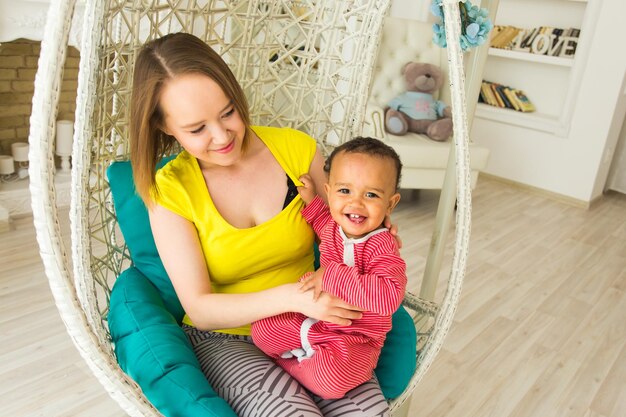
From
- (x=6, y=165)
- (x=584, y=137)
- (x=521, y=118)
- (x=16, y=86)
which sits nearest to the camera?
(x=6, y=165)

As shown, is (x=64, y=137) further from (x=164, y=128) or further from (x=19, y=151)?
(x=164, y=128)

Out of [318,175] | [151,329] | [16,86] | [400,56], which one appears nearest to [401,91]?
[400,56]

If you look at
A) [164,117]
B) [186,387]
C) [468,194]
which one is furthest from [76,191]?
[468,194]

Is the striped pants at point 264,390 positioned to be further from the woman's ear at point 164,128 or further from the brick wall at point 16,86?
the brick wall at point 16,86

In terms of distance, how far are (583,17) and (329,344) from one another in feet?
12.5

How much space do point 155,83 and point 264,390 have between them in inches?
23.8

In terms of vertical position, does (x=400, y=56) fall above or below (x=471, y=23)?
below

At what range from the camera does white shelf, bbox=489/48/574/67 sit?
3.85m

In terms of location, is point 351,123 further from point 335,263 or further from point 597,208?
point 597,208

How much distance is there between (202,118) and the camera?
3.37 ft

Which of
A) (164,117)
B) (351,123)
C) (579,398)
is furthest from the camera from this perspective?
(579,398)

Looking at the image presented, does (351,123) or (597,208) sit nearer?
(351,123)

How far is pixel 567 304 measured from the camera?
8.21 ft

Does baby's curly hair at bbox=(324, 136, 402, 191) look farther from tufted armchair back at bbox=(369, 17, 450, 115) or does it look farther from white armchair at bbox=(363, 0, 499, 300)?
tufted armchair back at bbox=(369, 17, 450, 115)
